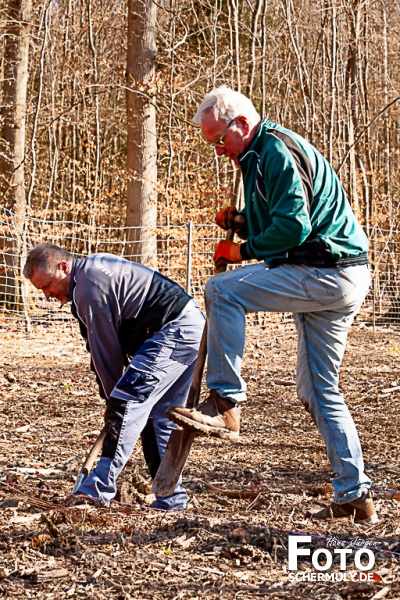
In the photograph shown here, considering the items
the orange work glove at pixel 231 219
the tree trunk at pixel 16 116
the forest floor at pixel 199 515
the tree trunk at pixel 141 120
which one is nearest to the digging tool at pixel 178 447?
the orange work glove at pixel 231 219

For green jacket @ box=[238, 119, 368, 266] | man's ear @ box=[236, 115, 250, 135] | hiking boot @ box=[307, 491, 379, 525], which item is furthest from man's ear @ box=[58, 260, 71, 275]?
hiking boot @ box=[307, 491, 379, 525]

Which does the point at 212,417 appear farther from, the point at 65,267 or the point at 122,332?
the point at 65,267

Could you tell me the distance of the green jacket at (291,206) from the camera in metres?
3.79

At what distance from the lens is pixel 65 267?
173 inches

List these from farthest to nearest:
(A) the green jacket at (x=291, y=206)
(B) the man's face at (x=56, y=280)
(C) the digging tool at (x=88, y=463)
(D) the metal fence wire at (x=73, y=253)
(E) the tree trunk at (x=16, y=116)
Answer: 1. (E) the tree trunk at (x=16, y=116)
2. (D) the metal fence wire at (x=73, y=253)
3. (C) the digging tool at (x=88, y=463)
4. (B) the man's face at (x=56, y=280)
5. (A) the green jacket at (x=291, y=206)

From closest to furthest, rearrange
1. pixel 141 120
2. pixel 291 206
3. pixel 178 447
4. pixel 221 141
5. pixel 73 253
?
pixel 291 206, pixel 221 141, pixel 178 447, pixel 73 253, pixel 141 120

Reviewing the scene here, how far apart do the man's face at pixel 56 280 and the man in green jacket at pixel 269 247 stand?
2.79ft

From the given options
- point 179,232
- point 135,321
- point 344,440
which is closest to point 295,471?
point 344,440

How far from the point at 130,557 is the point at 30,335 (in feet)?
31.0

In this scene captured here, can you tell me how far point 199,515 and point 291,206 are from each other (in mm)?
1830

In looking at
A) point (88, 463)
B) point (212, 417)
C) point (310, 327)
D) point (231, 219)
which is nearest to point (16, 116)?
point (88, 463)

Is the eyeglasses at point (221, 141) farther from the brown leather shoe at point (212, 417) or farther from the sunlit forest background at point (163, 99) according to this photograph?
the sunlit forest background at point (163, 99)

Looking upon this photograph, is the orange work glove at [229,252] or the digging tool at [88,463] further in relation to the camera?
the digging tool at [88,463]

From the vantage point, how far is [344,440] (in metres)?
4.29
